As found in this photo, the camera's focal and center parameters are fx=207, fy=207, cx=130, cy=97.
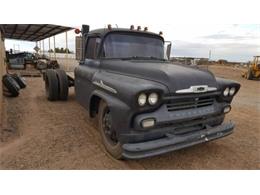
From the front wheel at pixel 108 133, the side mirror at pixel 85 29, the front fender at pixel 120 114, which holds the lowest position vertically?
the front wheel at pixel 108 133

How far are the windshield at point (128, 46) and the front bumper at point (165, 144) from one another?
1969 millimetres

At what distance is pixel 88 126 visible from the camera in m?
Result: 4.82

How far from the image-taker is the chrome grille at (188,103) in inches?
114

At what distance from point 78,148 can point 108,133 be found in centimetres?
69

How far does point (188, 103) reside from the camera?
307 centimetres

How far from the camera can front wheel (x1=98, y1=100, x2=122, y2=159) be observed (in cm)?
322

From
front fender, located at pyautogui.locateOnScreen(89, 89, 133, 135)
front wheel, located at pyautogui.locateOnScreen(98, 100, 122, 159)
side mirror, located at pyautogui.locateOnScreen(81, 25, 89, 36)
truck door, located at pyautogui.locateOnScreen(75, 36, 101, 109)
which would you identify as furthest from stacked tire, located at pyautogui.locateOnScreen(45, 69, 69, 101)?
front fender, located at pyautogui.locateOnScreen(89, 89, 133, 135)

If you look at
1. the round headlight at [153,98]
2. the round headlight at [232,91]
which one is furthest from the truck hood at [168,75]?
the round headlight at [232,91]

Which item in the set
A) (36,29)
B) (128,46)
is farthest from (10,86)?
(36,29)

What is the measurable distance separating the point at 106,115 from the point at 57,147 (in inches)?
43.4

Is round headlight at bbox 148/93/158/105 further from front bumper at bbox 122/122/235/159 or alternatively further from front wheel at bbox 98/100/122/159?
front wheel at bbox 98/100/122/159

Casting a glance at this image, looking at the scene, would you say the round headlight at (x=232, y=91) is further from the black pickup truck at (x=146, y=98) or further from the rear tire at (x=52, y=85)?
the rear tire at (x=52, y=85)

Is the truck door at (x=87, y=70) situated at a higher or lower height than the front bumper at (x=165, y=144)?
higher

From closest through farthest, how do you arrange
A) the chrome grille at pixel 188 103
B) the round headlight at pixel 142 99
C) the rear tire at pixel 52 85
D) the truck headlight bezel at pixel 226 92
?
the round headlight at pixel 142 99 < the chrome grille at pixel 188 103 < the truck headlight bezel at pixel 226 92 < the rear tire at pixel 52 85
